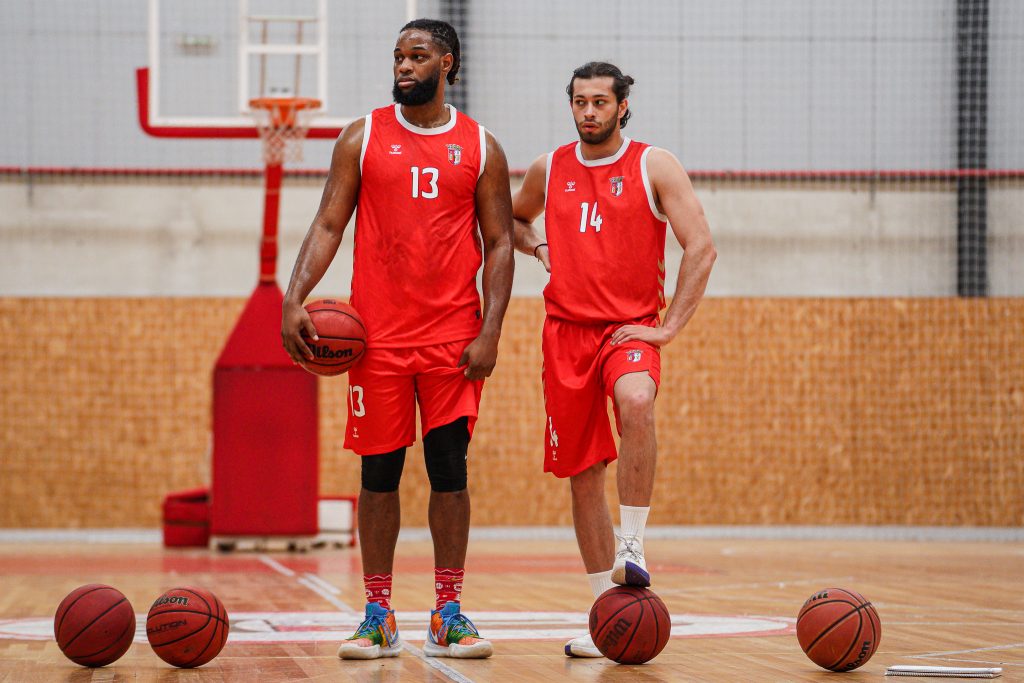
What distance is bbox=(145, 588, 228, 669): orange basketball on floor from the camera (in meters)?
3.86

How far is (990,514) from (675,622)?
7.89m

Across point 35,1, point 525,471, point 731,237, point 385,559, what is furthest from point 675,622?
point 35,1

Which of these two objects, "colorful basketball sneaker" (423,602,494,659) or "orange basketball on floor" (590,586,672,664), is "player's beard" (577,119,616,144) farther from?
"colorful basketball sneaker" (423,602,494,659)

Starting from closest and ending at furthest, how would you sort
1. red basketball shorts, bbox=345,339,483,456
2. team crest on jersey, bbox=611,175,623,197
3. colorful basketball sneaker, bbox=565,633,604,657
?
colorful basketball sneaker, bbox=565,633,604,657 → red basketball shorts, bbox=345,339,483,456 → team crest on jersey, bbox=611,175,623,197

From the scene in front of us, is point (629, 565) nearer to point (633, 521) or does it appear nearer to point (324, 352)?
point (633, 521)

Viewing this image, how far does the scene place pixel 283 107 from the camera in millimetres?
9523

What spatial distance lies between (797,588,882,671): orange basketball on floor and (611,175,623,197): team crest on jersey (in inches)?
56.2

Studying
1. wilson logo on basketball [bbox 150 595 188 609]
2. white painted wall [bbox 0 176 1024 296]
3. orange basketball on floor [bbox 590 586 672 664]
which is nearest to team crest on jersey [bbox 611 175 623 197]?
orange basketball on floor [bbox 590 586 672 664]

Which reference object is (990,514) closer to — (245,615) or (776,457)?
(776,457)

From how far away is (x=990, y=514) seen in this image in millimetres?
12227

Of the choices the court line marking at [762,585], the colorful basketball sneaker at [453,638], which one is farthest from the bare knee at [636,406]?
the court line marking at [762,585]

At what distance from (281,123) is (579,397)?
579 cm

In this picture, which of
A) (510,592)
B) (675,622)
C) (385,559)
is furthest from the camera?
(510,592)

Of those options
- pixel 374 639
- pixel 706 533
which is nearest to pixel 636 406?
pixel 374 639
